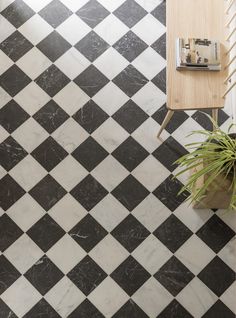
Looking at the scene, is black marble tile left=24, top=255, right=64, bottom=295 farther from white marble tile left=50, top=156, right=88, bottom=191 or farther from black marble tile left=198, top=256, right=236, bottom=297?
black marble tile left=198, top=256, right=236, bottom=297

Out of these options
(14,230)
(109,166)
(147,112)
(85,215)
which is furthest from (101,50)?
(14,230)

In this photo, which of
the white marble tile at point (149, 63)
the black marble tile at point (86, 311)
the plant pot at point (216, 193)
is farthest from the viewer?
the white marble tile at point (149, 63)

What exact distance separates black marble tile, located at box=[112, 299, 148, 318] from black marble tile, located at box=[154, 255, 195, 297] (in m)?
0.28

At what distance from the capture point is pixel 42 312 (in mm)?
3648

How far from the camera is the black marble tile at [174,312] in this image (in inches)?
143

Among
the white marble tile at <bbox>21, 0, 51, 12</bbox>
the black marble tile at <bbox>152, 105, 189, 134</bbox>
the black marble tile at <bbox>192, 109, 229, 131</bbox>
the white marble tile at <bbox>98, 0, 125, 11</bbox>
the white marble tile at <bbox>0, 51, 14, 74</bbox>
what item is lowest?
the black marble tile at <bbox>192, 109, 229, 131</bbox>

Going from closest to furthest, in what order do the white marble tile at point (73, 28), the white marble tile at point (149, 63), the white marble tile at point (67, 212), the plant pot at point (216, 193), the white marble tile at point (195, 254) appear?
the plant pot at point (216, 193)
the white marble tile at point (195, 254)
the white marble tile at point (67, 212)
the white marble tile at point (149, 63)
the white marble tile at point (73, 28)

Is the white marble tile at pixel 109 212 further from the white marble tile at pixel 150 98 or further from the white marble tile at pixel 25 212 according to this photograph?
the white marble tile at pixel 150 98

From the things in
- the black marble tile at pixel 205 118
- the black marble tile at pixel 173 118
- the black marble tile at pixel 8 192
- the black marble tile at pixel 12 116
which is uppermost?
the black marble tile at pixel 12 116

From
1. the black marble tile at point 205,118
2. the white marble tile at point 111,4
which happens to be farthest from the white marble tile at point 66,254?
the white marble tile at point 111,4

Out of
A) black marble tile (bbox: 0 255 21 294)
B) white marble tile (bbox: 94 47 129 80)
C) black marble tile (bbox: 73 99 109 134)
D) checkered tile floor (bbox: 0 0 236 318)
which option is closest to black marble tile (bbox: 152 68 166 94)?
checkered tile floor (bbox: 0 0 236 318)

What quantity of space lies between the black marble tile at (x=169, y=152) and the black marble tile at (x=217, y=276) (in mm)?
874

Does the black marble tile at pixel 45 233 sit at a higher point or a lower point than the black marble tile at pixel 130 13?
lower

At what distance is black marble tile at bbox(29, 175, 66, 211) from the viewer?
3891mm
